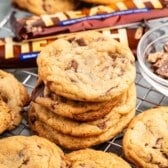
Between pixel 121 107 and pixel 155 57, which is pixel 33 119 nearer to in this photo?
pixel 121 107

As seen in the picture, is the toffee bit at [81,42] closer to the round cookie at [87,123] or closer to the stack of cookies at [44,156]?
the round cookie at [87,123]

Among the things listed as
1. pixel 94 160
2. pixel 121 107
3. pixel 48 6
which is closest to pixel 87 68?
pixel 121 107

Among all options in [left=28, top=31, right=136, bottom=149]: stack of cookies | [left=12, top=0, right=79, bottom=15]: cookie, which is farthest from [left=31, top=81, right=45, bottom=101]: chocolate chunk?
[left=12, top=0, right=79, bottom=15]: cookie

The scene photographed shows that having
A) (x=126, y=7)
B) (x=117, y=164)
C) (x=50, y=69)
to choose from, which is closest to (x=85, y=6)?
(x=126, y=7)

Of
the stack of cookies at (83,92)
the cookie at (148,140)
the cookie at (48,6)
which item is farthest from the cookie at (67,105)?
the cookie at (48,6)

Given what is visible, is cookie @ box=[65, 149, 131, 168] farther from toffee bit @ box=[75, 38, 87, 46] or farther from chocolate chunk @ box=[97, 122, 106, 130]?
toffee bit @ box=[75, 38, 87, 46]
